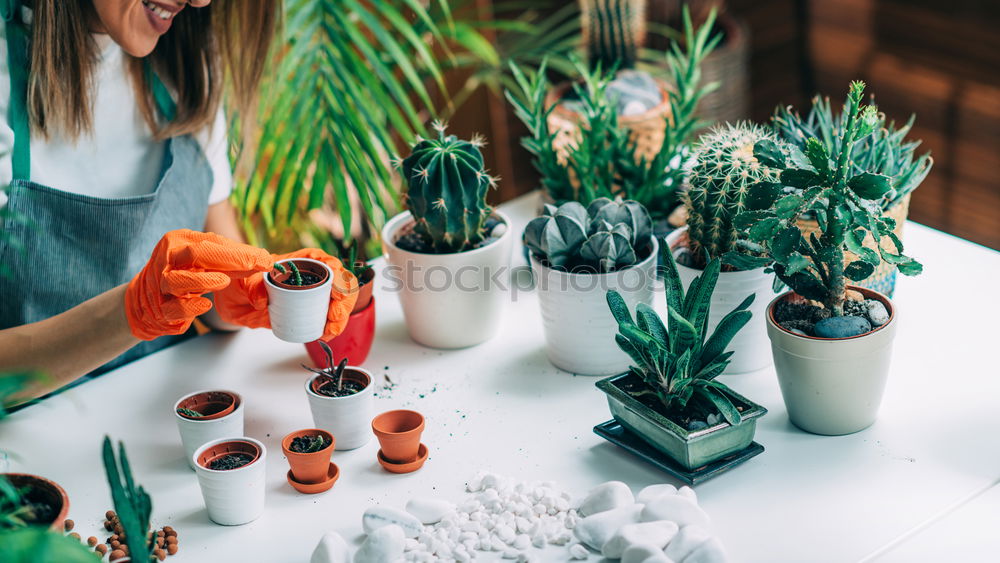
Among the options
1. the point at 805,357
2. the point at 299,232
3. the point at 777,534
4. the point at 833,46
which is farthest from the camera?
the point at 833,46

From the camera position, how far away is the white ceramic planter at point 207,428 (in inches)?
49.2

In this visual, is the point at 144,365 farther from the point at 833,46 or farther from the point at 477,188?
the point at 833,46

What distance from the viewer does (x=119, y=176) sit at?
1615 mm

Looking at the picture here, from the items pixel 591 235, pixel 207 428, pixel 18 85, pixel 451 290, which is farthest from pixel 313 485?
pixel 18 85

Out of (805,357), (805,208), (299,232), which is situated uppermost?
(805,208)

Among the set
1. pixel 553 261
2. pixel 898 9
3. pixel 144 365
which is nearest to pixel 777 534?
pixel 553 261

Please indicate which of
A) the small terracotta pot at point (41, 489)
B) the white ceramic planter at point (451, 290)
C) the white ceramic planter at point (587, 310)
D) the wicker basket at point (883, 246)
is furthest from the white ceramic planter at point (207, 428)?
the wicker basket at point (883, 246)

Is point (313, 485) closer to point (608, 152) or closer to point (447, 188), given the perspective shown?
point (447, 188)

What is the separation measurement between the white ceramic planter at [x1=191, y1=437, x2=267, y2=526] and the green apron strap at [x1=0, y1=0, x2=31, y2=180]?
58 centimetres

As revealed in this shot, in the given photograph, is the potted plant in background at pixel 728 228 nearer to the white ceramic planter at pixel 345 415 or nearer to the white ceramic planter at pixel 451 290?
the white ceramic planter at pixel 451 290

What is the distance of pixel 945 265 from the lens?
161cm

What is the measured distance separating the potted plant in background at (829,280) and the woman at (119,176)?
60cm

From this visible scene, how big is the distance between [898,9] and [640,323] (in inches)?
85.4

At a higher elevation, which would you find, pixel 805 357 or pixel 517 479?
pixel 805 357
